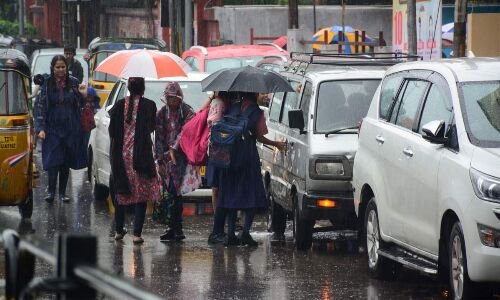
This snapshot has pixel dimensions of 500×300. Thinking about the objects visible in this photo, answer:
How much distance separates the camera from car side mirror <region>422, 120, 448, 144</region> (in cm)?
928

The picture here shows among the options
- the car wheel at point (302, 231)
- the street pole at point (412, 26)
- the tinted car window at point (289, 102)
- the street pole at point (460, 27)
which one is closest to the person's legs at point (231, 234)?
the car wheel at point (302, 231)

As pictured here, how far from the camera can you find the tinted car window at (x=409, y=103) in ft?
34.1

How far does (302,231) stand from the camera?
1262 cm

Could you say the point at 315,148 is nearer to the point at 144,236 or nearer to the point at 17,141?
the point at 144,236

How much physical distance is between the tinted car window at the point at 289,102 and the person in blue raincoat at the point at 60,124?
3.00m

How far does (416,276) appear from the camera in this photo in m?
11.3

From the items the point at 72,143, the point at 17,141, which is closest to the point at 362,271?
the point at 17,141

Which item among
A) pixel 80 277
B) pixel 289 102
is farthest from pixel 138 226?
pixel 80 277

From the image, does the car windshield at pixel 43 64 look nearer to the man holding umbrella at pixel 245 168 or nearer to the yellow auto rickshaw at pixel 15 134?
the yellow auto rickshaw at pixel 15 134

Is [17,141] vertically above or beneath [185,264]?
above

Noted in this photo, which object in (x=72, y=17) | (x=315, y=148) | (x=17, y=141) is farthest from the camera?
(x=72, y=17)

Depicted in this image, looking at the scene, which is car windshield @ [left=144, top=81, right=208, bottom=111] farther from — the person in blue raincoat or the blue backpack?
the blue backpack

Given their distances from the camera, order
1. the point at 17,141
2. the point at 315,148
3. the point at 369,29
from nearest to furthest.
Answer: the point at 315,148 < the point at 17,141 < the point at 369,29

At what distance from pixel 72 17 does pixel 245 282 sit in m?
47.4
